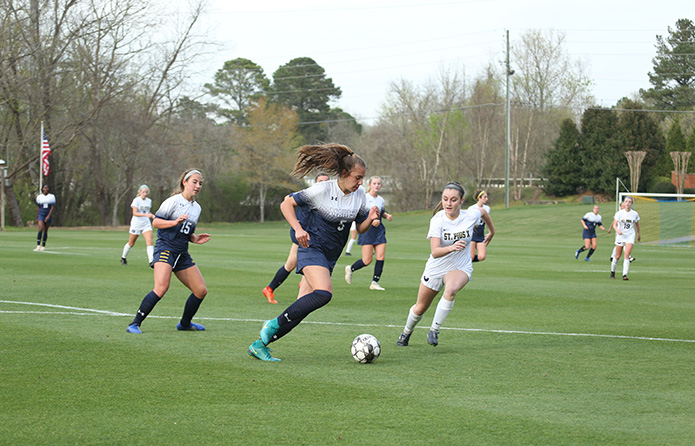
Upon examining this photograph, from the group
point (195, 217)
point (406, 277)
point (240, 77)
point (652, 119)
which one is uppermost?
point (240, 77)

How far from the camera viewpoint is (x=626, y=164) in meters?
60.2

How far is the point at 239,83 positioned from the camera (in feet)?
306

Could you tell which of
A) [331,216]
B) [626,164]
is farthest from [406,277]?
[626,164]

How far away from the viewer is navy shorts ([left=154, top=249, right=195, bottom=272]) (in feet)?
29.1

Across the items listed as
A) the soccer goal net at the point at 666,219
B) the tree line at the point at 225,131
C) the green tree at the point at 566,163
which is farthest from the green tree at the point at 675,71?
the soccer goal net at the point at 666,219

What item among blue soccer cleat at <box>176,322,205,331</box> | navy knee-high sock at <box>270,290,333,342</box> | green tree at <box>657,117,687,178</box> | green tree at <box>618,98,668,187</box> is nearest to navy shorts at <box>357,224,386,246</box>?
blue soccer cleat at <box>176,322,205,331</box>

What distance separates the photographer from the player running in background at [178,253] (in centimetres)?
876

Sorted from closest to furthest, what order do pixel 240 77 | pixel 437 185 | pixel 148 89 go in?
pixel 148 89
pixel 437 185
pixel 240 77

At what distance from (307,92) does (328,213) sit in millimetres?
84137

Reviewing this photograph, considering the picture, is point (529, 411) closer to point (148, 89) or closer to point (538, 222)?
point (538, 222)

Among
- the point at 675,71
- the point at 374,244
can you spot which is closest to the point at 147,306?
the point at 374,244

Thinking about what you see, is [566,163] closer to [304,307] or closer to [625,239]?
[625,239]

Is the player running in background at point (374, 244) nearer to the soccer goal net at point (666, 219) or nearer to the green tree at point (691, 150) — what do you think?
the soccer goal net at point (666, 219)

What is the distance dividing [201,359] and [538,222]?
143 ft
